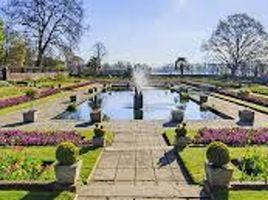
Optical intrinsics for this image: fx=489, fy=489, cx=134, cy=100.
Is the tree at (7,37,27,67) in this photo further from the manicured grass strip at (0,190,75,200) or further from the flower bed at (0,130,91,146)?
the manicured grass strip at (0,190,75,200)

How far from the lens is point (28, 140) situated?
1600 cm

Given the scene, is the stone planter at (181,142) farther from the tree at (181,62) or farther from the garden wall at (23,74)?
the tree at (181,62)

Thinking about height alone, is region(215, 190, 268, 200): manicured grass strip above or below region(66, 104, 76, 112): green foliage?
above

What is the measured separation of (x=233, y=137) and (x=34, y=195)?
8741 mm

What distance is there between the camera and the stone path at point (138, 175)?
9422 millimetres

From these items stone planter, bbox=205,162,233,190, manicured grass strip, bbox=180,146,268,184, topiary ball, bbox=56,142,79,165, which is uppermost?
topiary ball, bbox=56,142,79,165

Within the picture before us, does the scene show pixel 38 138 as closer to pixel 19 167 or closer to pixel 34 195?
pixel 19 167

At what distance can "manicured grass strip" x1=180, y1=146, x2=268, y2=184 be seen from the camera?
11.0 m

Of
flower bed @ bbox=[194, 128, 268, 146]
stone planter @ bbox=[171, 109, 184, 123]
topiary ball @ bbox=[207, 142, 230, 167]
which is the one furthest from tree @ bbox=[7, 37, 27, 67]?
topiary ball @ bbox=[207, 142, 230, 167]

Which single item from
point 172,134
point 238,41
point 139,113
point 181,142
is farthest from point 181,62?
point 181,142

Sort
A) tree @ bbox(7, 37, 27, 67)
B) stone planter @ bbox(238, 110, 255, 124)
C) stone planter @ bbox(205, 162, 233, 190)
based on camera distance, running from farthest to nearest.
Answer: tree @ bbox(7, 37, 27, 67)
stone planter @ bbox(238, 110, 255, 124)
stone planter @ bbox(205, 162, 233, 190)

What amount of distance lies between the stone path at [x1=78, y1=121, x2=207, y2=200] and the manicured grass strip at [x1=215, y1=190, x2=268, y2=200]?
413mm

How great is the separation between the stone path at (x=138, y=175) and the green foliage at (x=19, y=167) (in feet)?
4.74

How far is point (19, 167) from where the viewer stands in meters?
11.5
